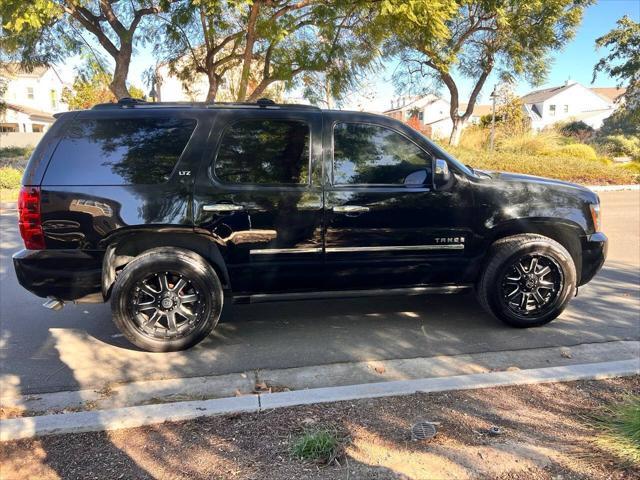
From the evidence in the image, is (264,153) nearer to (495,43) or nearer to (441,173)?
(441,173)

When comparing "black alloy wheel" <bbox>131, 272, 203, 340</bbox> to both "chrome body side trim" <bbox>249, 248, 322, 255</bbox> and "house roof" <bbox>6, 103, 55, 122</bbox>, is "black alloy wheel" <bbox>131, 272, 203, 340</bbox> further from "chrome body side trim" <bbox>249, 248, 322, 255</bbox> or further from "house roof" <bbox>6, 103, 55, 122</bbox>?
"house roof" <bbox>6, 103, 55, 122</bbox>

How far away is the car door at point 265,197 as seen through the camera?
4.06 m

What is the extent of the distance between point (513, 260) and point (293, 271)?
1.93 m

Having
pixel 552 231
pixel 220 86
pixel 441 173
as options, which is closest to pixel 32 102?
pixel 220 86

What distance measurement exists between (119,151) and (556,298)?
396 cm

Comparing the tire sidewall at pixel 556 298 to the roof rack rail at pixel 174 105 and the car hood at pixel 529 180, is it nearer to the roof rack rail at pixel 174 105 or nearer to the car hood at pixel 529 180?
the car hood at pixel 529 180

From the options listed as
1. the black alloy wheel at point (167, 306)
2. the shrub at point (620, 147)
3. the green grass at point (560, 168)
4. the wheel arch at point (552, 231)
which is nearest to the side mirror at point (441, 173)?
the wheel arch at point (552, 231)

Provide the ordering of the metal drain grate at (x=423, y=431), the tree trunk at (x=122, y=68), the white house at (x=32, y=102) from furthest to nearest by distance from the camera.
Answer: the white house at (x=32, y=102) < the tree trunk at (x=122, y=68) < the metal drain grate at (x=423, y=431)

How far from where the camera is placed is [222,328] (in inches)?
186

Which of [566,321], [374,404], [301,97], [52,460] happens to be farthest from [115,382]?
[301,97]

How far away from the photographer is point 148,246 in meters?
4.13

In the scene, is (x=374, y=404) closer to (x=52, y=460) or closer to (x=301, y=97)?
(x=52, y=460)

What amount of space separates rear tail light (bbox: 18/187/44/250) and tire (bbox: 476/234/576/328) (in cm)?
372

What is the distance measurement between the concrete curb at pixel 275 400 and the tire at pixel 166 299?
0.99 meters
